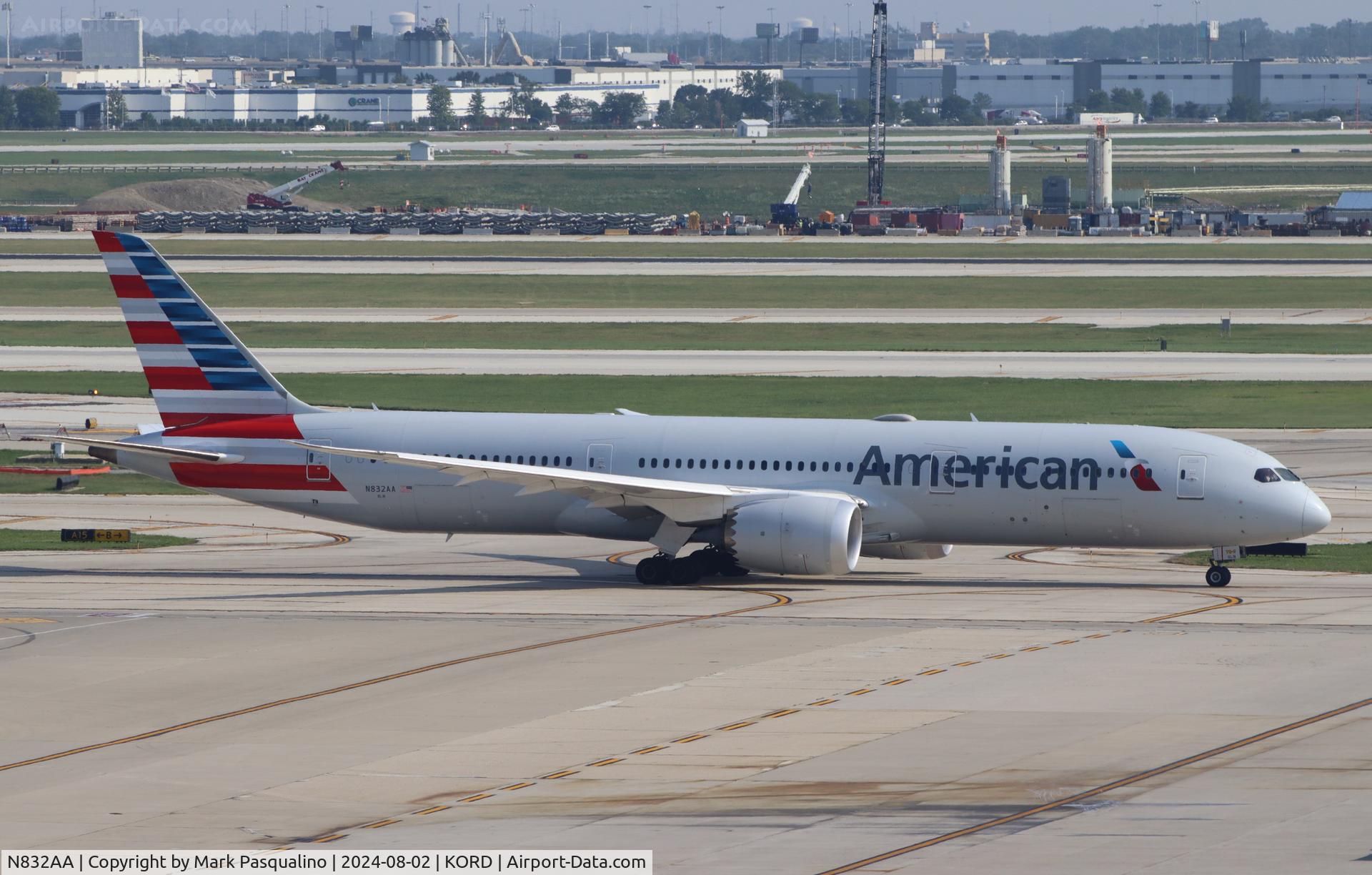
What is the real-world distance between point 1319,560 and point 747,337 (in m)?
54.3

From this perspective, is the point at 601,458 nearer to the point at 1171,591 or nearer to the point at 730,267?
the point at 1171,591

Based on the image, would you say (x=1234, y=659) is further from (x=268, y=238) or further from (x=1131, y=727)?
(x=268, y=238)

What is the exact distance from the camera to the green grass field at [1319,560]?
46688mm

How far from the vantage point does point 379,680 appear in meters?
33.8

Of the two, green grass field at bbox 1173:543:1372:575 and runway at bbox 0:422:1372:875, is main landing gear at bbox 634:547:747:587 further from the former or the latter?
green grass field at bbox 1173:543:1372:575

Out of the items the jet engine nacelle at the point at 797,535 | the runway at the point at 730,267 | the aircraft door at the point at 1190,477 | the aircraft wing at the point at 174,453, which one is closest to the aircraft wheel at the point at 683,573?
the jet engine nacelle at the point at 797,535

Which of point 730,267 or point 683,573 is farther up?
point 730,267

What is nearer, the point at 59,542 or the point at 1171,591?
the point at 1171,591

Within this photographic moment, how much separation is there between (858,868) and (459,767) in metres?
7.69

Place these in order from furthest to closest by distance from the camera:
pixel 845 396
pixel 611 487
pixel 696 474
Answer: pixel 845 396, pixel 696 474, pixel 611 487

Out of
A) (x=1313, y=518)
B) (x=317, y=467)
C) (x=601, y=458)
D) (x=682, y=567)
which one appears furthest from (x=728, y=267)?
(x=1313, y=518)

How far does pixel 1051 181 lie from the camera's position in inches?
7741

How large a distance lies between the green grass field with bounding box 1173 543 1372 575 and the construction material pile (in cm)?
13028

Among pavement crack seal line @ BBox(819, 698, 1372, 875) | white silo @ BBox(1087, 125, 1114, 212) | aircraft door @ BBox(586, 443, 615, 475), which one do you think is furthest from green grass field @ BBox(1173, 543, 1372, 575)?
white silo @ BBox(1087, 125, 1114, 212)
